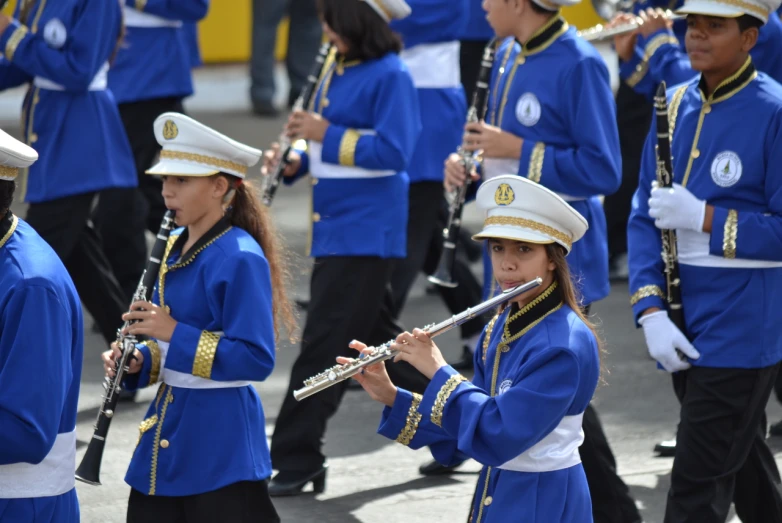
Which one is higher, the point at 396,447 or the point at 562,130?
the point at 562,130

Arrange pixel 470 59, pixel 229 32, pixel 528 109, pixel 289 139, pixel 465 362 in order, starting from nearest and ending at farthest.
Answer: pixel 528 109
pixel 289 139
pixel 465 362
pixel 470 59
pixel 229 32

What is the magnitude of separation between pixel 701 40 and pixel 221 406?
197 centimetres

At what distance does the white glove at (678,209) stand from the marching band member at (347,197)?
1444mm

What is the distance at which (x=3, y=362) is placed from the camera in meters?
3.66

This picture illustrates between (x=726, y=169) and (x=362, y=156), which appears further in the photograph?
(x=362, y=156)

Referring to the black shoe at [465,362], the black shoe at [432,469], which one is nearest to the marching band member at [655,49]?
the black shoe at [465,362]

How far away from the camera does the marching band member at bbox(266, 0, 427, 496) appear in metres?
5.89

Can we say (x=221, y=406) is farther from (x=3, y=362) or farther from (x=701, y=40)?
(x=701, y=40)

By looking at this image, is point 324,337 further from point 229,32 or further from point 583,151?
point 229,32

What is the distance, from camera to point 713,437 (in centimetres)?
487

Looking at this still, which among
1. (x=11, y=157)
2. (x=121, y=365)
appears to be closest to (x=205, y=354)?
(x=121, y=365)

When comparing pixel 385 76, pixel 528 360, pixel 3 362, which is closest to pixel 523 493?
pixel 528 360

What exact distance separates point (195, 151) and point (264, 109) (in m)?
10.1

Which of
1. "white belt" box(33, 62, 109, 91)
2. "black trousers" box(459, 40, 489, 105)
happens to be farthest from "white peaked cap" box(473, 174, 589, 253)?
"black trousers" box(459, 40, 489, 105)
